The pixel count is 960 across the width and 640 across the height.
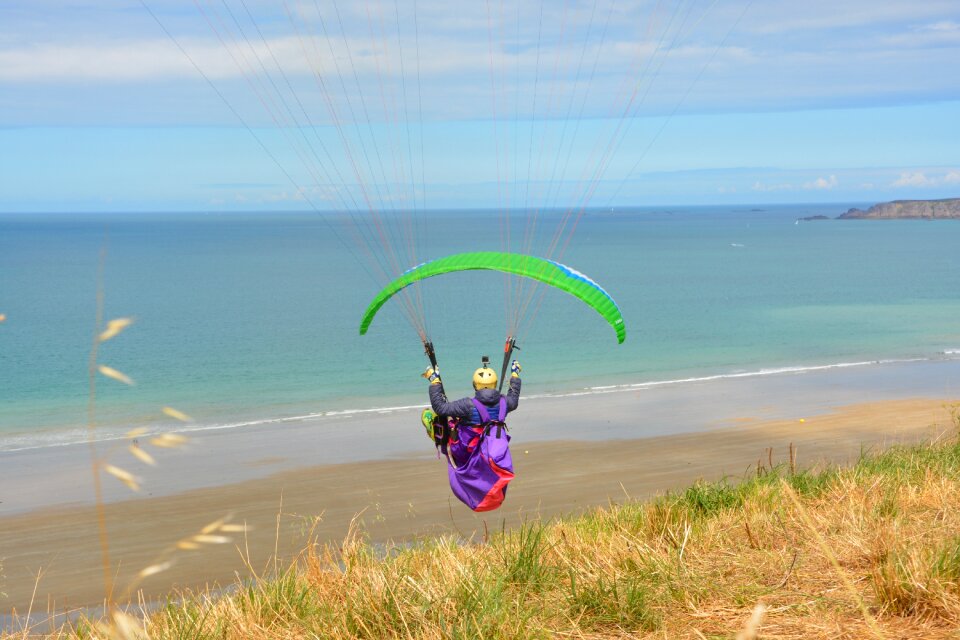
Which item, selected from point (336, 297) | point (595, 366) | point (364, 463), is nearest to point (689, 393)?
point (595, 366)

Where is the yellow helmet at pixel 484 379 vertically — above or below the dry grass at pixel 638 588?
above

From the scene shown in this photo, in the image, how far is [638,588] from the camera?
14.5 feet

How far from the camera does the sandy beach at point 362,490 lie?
12.1 m

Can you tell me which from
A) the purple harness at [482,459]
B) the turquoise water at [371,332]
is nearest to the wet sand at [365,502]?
the purple harness at [482,459]

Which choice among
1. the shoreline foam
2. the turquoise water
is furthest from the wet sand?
the turquoise water

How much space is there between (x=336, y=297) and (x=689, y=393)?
1339 inches

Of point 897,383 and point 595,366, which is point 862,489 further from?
point 595,366

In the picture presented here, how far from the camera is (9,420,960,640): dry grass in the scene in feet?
13.0

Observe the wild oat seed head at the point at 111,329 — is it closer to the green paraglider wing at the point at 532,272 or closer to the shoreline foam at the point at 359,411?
the green paraglider wing at the point at 532,272

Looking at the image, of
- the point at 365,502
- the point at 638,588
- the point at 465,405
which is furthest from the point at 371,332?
the point at 638,588

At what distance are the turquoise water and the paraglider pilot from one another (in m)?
5.32

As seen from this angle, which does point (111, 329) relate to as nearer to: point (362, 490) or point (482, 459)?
point (482, 459)

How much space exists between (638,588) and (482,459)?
3.94 m

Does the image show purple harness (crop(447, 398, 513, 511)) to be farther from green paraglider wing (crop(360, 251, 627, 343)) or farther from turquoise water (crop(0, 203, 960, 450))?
turquoise water (crop(0, 203, 960, 450))
